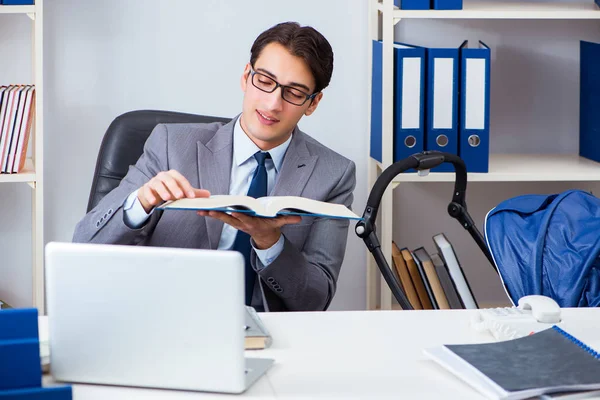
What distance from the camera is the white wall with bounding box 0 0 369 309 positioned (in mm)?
2818

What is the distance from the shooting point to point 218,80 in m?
2.91

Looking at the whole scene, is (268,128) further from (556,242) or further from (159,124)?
(556,242)

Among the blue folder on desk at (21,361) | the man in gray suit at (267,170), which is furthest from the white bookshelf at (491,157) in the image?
the blue folder on desk at (21,361)

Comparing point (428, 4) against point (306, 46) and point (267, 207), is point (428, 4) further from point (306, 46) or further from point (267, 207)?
point (267, 207)

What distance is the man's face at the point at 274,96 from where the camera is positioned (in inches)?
80.4

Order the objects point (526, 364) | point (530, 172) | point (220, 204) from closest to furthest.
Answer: point (526, 364) < point (220, 204) < point (530, 172)

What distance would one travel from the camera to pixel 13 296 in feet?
9.59

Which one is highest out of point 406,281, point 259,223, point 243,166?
point 243,166

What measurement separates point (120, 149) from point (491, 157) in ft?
4.20

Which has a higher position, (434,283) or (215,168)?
(215,168)

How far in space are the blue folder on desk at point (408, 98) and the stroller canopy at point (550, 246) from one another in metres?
0.57

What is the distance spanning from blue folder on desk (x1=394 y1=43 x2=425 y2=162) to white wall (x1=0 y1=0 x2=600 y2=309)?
388 mm

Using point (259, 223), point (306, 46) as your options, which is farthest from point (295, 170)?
point (259, 223)

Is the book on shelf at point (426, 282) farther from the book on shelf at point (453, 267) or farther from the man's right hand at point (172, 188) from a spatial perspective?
the man's right hand at point (172, 188)
